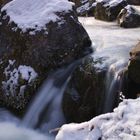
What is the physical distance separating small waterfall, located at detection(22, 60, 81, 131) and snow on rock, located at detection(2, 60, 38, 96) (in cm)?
32

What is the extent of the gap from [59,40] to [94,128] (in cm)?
459

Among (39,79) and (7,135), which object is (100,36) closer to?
(39,79)

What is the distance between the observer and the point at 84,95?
22.4ft

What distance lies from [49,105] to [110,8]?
678 centimetres

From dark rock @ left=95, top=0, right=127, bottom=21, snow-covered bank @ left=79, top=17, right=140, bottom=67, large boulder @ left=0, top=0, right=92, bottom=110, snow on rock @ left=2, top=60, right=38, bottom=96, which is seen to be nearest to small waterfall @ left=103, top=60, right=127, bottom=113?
snow-covered bank @ left=79, top=17, right=140, bottom=67

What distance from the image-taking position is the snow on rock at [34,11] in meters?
7.87

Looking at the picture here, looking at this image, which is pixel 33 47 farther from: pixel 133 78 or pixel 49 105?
pixel 133 78

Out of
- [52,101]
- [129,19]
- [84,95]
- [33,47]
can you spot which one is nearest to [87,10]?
[129,19]

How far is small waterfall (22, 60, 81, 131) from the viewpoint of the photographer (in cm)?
711

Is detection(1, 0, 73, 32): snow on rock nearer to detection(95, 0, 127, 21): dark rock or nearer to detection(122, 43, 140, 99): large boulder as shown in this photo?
detection(122, 43, 140, 99): large boulder

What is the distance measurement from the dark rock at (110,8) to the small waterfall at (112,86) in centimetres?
650

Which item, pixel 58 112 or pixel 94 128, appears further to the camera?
pixel 58 112

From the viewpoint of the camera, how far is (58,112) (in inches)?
280

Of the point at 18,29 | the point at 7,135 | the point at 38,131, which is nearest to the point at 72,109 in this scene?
the point at 38,131
